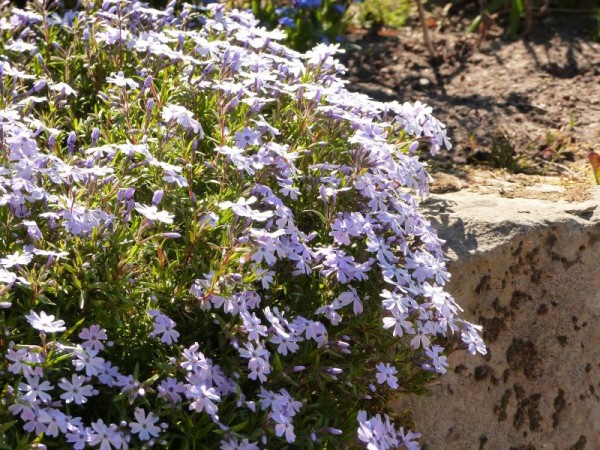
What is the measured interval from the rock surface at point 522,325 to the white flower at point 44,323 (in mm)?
1373

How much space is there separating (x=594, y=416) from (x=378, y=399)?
1053 millimetres

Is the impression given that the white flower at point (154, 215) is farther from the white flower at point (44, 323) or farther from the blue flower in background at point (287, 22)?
the blue flower in background at point (287, 22)

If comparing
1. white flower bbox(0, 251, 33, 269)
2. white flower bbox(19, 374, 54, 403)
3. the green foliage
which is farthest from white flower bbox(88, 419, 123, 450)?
the green foliage

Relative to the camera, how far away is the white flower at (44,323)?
2.15 meters

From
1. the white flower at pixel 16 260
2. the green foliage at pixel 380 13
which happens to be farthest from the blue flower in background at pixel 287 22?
the white flower at pixel 16 260

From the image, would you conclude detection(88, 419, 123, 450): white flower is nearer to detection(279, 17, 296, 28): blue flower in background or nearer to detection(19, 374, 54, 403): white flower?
detection(19, 374, 54, 403): white flower

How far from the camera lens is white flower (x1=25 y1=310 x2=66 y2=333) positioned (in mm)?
2154

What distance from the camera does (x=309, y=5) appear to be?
4914 millimetres

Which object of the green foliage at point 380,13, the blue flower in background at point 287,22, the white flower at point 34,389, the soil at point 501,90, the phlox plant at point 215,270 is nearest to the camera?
the white flower at point 34,389

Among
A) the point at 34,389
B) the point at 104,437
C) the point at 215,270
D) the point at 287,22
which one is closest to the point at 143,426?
the point at 104,437

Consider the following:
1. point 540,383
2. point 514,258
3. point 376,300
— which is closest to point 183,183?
point 376,300

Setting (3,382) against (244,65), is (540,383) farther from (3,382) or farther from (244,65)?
(3,382)

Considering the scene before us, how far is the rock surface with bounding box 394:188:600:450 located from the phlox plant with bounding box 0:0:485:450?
261 mm

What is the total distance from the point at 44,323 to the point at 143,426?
1.04 feet
